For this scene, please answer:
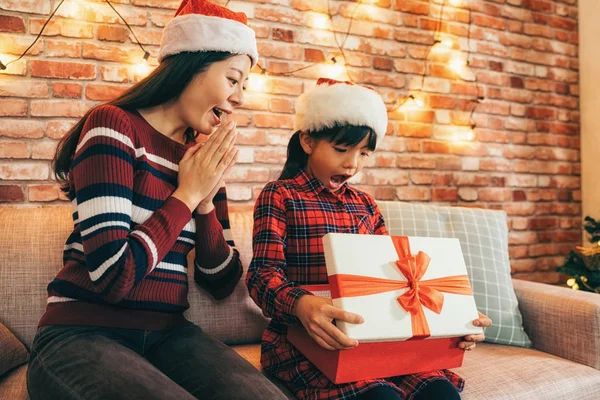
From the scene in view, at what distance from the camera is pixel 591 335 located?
58.4 inches

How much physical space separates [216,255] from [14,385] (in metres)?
0.57

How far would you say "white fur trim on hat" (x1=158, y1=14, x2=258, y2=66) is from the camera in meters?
1.21

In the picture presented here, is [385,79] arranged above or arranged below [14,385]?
above

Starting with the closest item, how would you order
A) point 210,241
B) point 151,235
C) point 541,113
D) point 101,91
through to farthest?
point 151,235, point 210,241, point 101,91, point 541,113

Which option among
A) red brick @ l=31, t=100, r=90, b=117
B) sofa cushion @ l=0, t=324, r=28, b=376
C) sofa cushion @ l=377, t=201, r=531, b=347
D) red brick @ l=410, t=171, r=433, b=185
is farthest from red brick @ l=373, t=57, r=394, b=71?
sofa cushion @ l=0, t=324, r=28, b=376

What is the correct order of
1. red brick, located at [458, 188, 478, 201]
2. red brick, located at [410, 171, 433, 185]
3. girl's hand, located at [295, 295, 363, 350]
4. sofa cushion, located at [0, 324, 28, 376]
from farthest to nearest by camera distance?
red brick, located at [458, 188, 478, 201] → red brick, located at [410, 171, 433, 185] → sofa cushion, located at [0, 324, 28, 376] → girl's hand, located at [295, 295, 363, 350]

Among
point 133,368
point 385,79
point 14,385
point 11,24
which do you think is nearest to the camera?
point 133,368

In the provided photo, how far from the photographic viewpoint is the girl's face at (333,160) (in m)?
1.36

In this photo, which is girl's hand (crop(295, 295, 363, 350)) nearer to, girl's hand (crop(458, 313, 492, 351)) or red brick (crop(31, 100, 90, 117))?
girl's hand (crop(458, 313, 492, 351))

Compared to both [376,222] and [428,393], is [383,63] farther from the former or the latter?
[428,393]

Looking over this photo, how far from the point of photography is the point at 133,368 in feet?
3.01

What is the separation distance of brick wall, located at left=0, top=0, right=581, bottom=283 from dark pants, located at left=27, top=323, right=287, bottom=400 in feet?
3.05

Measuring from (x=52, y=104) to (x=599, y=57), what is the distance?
289 cm

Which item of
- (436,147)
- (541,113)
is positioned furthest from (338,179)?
(541,113)
